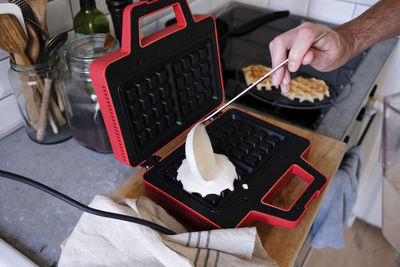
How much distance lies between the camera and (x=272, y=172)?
734 millimetres

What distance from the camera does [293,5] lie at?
1.53 m

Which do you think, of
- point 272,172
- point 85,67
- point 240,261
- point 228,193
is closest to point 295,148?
point 272,172

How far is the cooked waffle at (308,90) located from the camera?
1.05m

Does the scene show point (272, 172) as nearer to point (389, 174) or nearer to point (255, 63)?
point (389, 174)

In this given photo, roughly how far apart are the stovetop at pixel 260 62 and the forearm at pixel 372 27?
0.17m

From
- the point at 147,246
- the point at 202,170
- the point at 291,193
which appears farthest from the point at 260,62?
the point at 147,246

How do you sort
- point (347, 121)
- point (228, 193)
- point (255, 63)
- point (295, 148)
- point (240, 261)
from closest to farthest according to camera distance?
point (240, 261) < point (228, 193) < point (295, 148) < point (347, 121) < point (255, 63)

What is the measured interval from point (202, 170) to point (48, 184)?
14.9 inches

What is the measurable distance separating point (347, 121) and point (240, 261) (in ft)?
1.93

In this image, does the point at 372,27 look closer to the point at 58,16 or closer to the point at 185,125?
the point at 185,125

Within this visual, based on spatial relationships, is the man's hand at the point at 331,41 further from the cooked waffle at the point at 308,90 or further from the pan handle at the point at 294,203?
the pan handle at the point at 294,203

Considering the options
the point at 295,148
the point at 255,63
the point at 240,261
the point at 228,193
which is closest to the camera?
the point at 240,261

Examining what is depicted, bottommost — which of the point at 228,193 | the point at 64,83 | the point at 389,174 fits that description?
the point at 389,174

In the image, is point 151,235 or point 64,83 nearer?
point 151,235
